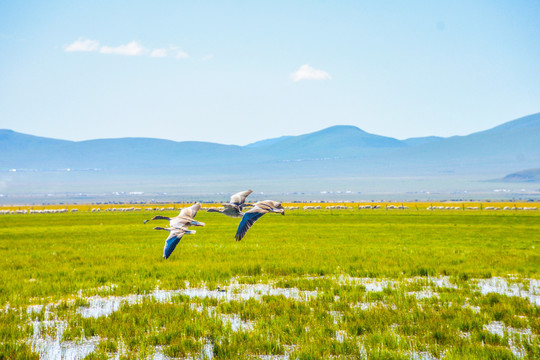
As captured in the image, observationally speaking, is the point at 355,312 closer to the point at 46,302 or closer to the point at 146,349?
the point at 146,349

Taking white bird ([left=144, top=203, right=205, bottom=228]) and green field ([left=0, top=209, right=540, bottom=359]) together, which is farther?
green field ([left=0, top=209, right=540, bottom=359])

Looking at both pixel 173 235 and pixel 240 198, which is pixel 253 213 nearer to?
pixel 240 198


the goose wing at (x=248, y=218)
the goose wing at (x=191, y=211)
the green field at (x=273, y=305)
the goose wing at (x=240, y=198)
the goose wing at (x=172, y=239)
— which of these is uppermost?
the goose wing at (x=240, y=198)

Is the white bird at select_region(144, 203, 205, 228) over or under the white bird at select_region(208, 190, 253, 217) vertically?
under

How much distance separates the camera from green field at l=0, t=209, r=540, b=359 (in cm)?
991

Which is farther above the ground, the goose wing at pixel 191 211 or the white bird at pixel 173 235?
the goose wing at pixel 191 211

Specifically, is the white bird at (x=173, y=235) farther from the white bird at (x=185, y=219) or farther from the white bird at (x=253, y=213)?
the white bird at (x=253, y=213)

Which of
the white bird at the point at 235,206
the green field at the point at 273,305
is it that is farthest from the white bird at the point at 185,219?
the green field at the point at 273,305

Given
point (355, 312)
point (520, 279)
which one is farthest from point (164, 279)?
point (520, 279)

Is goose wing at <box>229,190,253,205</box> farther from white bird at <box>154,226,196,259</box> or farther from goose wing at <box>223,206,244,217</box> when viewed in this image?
white bird at <box>154,226,196,259</box>

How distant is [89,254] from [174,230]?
2628cm

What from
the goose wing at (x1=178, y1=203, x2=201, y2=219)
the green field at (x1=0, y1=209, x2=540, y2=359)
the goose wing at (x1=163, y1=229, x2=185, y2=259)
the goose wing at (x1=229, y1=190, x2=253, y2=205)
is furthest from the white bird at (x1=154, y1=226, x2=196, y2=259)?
the green field at (x1=0, y1=209, x2=540, y2=359)

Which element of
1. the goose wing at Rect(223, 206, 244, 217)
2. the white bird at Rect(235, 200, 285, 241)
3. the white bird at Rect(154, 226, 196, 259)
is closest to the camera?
the white bird at Rect(154, 226, 196, 259)

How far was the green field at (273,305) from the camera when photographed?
9.91 m
